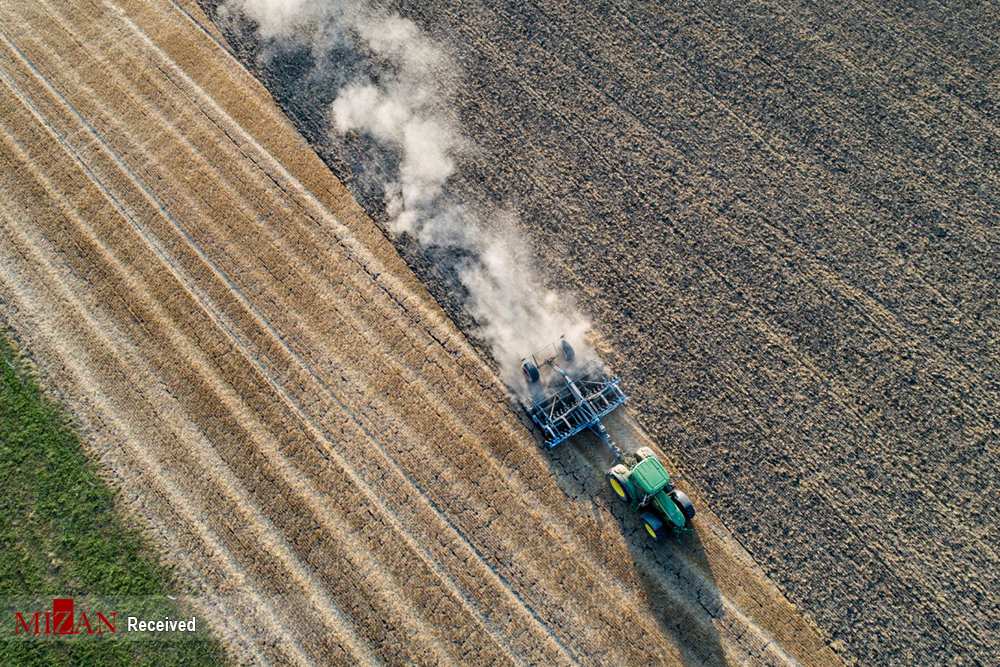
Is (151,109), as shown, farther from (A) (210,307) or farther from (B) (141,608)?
(B) (141,608)

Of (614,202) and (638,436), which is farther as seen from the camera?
(614,202)

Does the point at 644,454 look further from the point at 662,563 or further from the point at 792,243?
the point at 792,243

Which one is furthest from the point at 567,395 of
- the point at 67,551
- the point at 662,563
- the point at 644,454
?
the point at 67,551

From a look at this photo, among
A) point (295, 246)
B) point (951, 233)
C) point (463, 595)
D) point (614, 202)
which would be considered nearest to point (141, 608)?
point (463, 595)

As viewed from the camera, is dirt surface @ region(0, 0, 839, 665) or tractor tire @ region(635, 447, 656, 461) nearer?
dirt surface @ region(0, 0, 839, 665)

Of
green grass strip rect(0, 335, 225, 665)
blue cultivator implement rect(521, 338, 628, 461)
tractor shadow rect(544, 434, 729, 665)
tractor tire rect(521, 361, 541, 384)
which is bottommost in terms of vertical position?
tractor shadow rect(544, 434, 729, 665)

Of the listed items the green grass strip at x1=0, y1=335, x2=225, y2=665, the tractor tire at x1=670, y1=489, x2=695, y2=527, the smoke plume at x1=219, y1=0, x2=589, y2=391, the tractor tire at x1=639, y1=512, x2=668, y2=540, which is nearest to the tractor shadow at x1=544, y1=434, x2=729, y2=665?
the tractor tire at x1=639, y1=512, x2=668, y2=540

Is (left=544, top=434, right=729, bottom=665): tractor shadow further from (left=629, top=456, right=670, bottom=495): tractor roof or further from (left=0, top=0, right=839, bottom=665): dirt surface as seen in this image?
(left=629, top=456, right=670, bottom=495): tractor roof
